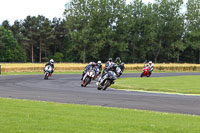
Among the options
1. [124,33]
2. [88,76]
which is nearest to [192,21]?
[124,33]

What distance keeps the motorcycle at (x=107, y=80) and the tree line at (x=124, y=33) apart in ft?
195

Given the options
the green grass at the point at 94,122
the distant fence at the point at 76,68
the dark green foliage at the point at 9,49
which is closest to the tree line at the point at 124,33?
the dark green foliage at the point at 9,49

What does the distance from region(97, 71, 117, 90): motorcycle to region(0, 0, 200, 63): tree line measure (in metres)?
59.4

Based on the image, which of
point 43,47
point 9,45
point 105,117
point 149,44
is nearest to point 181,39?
point 149,44

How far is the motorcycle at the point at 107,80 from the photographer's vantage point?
828 inches

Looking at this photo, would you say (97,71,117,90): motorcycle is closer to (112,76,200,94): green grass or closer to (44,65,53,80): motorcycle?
A: (112,76,200,94): green grass

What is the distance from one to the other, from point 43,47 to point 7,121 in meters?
94.4

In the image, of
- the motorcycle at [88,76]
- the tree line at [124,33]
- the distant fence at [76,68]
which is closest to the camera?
the motorcycle at [88,76]

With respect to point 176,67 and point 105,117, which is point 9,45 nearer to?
point 176,67

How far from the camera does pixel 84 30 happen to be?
8138 cm

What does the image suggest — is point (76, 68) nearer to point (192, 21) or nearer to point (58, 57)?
point (58, 57)

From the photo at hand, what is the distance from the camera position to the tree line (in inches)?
3337

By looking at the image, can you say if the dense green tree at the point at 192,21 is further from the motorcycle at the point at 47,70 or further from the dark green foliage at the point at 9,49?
the motorcycle at the point at 47,70

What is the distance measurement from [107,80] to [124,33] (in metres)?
66.8
